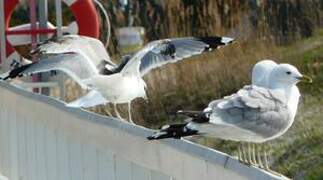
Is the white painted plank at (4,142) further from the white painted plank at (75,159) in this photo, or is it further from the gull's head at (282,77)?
the gull's head at (282,77)

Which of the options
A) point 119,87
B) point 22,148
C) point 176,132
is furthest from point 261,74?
point 22,148

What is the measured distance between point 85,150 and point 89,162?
0.10 m

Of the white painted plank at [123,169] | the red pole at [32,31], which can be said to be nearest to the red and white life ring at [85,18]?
the red pole at [32,31]

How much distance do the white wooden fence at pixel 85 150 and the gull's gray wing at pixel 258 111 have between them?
0.63 ft

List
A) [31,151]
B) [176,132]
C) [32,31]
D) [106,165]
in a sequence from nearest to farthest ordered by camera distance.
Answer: [176,132]
[106,165]
[31,151]
[32,31]

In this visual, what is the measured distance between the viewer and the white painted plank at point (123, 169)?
15.4ft

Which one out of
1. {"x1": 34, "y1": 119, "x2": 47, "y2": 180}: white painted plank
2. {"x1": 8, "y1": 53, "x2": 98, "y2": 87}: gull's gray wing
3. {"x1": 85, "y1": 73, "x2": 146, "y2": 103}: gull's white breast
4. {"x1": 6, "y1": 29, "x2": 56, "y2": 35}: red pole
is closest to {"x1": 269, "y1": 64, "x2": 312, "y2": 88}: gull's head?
{"x1": 85, "y1": 73, "x2": 146, "y2": 103}: gull's white breast

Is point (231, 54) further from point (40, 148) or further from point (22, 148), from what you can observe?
point (40, 148)

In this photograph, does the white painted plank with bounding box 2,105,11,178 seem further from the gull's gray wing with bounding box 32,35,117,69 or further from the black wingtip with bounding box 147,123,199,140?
the black wingtip with bounding box 147,123,199,140

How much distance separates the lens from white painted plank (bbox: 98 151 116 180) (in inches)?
193

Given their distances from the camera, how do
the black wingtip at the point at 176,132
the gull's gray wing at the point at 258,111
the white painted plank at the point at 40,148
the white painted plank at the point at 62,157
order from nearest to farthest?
the black wingtip at the point at 176,132
the gull's gray wing at the point at 258,111
the white painted plank at the point at 62,157
the white painted plank at the point at 40,148

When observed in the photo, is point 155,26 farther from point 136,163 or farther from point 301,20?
point 136,163

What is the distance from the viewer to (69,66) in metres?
5.84

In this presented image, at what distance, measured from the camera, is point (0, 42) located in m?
9.71
